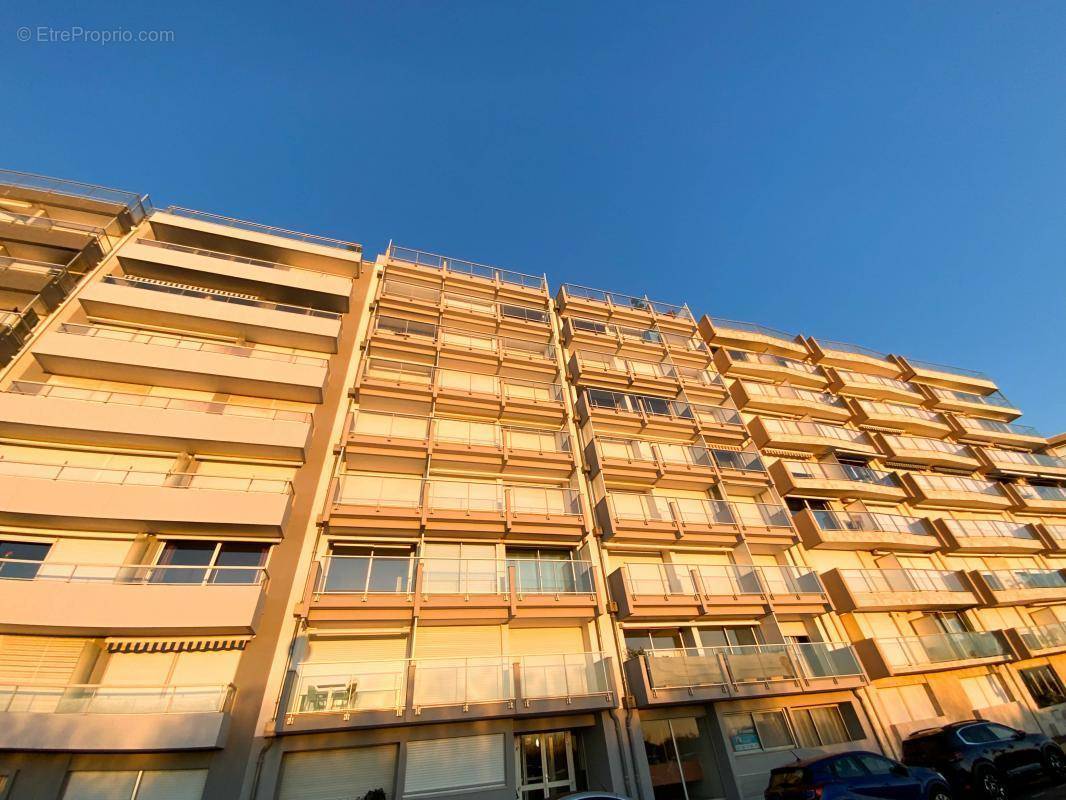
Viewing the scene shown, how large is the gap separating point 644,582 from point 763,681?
13.8ft

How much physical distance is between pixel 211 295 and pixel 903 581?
1212 inches

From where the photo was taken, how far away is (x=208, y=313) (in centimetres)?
1728

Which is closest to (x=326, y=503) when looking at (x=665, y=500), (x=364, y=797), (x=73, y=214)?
(x=364, y=797)

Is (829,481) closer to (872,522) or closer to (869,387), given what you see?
(872,522)

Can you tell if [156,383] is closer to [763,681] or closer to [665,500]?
[665,500]

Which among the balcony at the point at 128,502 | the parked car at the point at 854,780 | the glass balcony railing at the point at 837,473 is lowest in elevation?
the parked car at the point at 854,780

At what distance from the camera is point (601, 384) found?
21.6 meters

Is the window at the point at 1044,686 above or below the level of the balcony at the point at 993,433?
below

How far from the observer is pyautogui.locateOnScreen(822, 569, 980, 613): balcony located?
55.2 ft

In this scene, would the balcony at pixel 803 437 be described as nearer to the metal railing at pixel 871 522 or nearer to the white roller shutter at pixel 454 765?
the metal railing at pixel 871 522

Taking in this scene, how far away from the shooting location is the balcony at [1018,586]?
19828mm

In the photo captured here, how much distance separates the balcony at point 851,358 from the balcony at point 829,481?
919 cm

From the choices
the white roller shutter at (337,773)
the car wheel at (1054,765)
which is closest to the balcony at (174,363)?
the white roller shutter at (337,773)

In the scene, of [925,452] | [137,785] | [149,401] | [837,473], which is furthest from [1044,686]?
[149,401]
